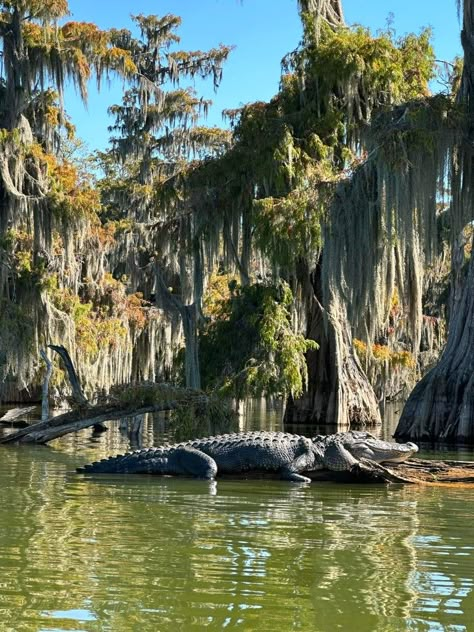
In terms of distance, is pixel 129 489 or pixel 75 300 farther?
pixel 75 300

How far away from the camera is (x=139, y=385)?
1501cm

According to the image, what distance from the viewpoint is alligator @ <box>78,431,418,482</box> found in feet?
34.6

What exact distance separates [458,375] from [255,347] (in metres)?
4.25

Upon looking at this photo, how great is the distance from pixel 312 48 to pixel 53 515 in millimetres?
17571

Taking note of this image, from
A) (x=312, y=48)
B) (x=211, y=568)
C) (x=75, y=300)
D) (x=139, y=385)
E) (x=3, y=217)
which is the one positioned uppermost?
(x=312, y=48)

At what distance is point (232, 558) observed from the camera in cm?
591

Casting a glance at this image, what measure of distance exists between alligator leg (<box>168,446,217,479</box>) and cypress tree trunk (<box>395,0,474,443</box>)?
7849mm

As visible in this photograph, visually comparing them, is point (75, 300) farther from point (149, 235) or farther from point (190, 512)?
point (190, 512)

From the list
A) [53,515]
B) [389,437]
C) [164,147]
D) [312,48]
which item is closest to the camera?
[53,515]

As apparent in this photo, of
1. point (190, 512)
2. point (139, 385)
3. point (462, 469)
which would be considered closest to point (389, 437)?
point (139, 385)

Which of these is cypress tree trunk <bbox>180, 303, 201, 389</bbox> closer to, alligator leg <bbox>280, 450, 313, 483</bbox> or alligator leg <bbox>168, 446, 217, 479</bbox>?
alligator leg <bbox>168, 446, 217, 479</bbox>

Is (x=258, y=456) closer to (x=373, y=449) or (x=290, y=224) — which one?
(x=373, y=449)

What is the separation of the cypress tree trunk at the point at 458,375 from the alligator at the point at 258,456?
693cm

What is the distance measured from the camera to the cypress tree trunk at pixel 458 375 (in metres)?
17.3
